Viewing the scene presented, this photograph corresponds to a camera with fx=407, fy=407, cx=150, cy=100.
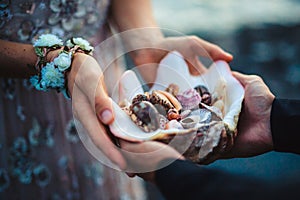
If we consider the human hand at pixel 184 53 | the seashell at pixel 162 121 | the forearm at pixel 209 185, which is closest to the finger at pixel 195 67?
the human hand at pixel 184 53

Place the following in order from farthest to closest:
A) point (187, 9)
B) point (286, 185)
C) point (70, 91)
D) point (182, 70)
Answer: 1. point (187, 9)
2. point (182, 70)
3. point (70, 91)
4. point (286, 185)

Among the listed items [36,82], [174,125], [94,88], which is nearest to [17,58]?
[36,82]

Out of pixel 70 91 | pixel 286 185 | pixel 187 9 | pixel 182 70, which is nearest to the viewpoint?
pixel 286 185

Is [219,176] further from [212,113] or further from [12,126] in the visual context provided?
[12,126]

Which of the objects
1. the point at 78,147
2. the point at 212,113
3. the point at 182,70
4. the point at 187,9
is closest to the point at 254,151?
the point at 212,113

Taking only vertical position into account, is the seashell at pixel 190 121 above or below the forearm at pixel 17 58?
below

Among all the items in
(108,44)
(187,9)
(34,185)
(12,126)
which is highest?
(108,44)

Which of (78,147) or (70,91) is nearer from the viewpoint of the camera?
(70,91)

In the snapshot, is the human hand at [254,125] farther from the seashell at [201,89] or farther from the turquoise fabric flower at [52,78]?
the turquoise fabric flower at [52,78]
